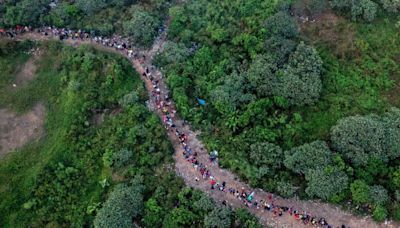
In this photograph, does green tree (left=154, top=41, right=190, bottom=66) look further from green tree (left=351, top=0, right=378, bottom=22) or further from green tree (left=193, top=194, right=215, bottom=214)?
green tree (left=351, top=0, right=378, bottom=22)

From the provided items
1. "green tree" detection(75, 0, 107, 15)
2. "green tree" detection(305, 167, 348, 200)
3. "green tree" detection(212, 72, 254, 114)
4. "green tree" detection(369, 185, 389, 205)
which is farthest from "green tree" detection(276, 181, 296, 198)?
"green tree" detection(75, 0, 107, 15)

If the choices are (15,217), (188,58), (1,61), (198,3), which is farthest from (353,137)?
(1,61)

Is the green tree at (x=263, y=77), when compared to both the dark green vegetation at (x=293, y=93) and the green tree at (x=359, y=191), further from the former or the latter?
the green tree at (x=359, y=191)

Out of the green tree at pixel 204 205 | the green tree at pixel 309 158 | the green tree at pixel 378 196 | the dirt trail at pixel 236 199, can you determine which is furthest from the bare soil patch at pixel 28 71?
the green tree at pixel 378 196

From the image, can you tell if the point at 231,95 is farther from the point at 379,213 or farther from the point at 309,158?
the point at 379,213

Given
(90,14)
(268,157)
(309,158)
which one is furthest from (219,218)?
(90,14)
